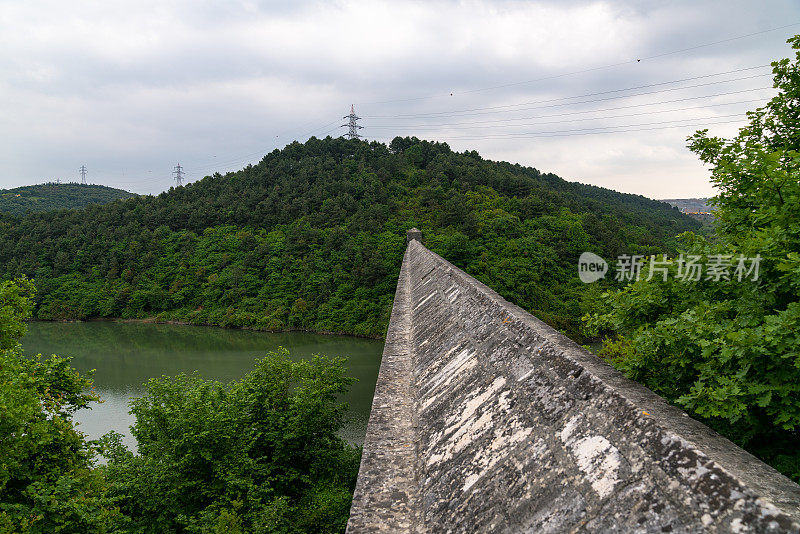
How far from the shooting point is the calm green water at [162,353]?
19.0 metres

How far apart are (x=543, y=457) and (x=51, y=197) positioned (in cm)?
13842

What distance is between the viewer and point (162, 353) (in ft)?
107

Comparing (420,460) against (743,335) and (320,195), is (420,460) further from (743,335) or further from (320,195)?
(320,195)

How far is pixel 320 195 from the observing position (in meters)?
56.9

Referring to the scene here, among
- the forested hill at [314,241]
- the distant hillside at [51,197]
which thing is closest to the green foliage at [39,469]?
the forested hill at [314,241]

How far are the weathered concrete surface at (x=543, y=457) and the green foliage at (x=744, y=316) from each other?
2.69ft

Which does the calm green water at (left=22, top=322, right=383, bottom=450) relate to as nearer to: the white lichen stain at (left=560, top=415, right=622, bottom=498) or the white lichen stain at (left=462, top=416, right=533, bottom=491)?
the white lichen stain at (left=462, top=416, right=533, bottom=491)

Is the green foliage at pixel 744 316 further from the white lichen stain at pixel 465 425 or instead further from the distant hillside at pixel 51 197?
the distant hillside at pixel 51 197

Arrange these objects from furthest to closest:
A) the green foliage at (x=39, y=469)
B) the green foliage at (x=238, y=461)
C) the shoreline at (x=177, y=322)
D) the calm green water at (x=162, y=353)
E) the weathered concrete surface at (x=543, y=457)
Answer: the shoreline at (x=177, y=322), the calm green water at (x=162, y=353), the green foliage at (x=238, y=461), the green foliage at (x=39, y=469), the weathered concrete surface at (x=543, y=457)

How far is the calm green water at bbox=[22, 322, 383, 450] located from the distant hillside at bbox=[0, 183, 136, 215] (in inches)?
2732

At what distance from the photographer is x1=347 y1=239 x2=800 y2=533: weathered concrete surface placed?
136 centimetres

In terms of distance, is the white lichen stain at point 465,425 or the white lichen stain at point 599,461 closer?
the white lichen stain at point 599,461

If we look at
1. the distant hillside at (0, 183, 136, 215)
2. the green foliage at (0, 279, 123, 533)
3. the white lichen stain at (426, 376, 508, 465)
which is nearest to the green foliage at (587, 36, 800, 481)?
the white lichen stain at (426, 376, 508, 465)

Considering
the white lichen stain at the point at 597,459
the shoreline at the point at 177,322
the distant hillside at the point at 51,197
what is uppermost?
the distant hillside at the point at 51,197
